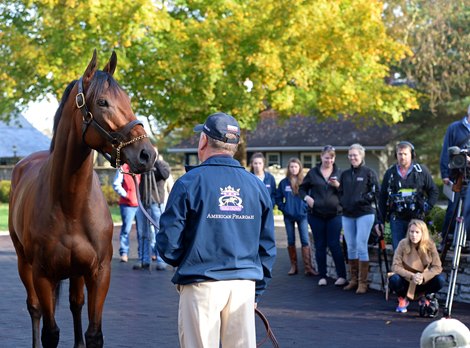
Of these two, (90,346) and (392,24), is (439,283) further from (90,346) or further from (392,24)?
(392,24)

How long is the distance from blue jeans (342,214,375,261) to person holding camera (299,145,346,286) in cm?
58

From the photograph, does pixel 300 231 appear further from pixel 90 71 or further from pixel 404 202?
pixel 90 71

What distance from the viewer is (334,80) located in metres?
29.0

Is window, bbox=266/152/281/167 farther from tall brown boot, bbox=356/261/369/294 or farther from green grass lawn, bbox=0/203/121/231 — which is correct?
tall brown boot, bbox=356/261/369/294

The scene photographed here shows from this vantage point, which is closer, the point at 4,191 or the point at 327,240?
the point at 327,240

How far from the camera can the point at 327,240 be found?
12.2 meters

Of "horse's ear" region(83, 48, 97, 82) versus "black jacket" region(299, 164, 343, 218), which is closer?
"horse's ear" region(83, 48, 97, 82)

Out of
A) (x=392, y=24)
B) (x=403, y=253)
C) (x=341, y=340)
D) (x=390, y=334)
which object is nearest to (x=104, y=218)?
(x=341, y=340)

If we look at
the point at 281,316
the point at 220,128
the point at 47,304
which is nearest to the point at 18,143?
the point at 281,316

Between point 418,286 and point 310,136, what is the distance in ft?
132

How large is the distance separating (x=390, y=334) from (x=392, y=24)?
3053cm

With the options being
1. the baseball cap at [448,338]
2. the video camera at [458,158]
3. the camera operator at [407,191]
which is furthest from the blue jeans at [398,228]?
the baseball cap at [448,338]

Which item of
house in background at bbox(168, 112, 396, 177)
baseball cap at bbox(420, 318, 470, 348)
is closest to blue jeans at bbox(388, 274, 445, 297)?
baseball cap at bbox(420, 318, 470, 348)

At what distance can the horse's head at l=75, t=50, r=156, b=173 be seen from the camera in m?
5.54
